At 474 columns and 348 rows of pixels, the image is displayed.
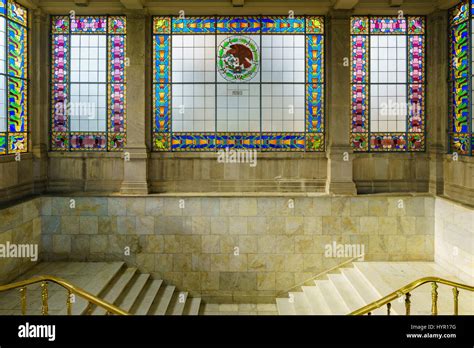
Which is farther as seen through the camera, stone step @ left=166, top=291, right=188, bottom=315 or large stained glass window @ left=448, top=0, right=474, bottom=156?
large stained glass window @ left=448, top=0, right=474, bottom=156

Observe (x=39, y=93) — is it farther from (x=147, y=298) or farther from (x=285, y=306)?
(x=285, y=306)

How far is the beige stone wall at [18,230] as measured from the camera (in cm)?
936

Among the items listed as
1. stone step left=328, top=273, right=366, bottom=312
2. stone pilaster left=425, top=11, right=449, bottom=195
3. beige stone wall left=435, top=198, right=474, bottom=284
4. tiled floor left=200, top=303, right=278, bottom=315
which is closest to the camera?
stone step left=328, top=273, right=366, bottom=312

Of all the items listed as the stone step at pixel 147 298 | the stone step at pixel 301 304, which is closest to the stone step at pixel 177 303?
the stone step at pixel 147 298

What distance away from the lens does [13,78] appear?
10.6 metres

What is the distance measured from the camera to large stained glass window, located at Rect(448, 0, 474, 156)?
408 inches

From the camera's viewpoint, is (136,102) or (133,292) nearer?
(133,292)

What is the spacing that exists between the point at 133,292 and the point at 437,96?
8636 millimetres

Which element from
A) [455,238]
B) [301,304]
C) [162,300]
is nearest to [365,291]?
[301,304]

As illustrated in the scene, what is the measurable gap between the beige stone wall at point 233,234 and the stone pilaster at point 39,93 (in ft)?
3.54

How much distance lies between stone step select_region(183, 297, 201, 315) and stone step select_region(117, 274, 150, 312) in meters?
1.11

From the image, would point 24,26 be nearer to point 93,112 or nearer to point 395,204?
point 93,112

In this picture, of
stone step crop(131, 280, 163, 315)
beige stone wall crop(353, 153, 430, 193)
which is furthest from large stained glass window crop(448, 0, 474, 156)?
stone step crop(131, 280, 163, 315)

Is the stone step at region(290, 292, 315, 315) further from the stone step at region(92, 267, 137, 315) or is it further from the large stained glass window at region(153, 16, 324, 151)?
the stone step at region(92, 267, 137, 315)
